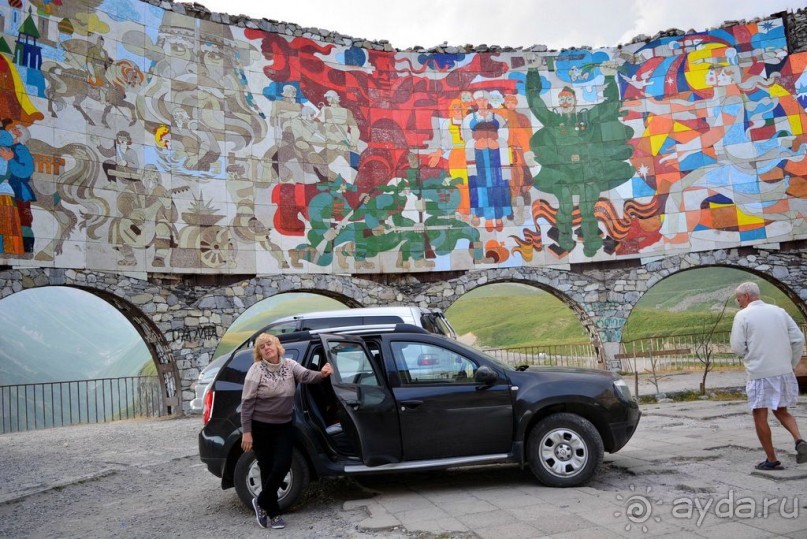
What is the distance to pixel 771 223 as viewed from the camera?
17.8 metres

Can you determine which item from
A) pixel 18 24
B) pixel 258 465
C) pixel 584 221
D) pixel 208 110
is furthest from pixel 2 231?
pixel 584 221

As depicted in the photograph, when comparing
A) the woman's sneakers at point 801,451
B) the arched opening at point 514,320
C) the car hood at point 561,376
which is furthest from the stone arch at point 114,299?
the arched opening at point 514,320

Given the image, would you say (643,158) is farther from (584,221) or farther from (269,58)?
(269,58)

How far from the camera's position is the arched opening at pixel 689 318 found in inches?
774

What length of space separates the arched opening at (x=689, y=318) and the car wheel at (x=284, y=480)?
13754 mm

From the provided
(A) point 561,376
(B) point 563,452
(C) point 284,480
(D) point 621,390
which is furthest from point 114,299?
(D) point 621,390

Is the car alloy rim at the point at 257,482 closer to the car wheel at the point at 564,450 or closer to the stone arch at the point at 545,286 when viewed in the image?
the car wheel at the point at 564,450

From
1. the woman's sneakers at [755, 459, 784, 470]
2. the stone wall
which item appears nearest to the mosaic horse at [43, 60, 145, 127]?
the stone wall

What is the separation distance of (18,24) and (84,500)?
11963mm

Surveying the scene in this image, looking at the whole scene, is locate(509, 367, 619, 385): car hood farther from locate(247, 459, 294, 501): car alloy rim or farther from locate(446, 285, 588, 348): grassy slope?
locate(446, 285, 588, 348): grassy slope

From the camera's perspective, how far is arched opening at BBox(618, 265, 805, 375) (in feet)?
64.5

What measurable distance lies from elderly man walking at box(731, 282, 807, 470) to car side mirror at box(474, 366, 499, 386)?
7.59ft

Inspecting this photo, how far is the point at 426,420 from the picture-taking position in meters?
5.48

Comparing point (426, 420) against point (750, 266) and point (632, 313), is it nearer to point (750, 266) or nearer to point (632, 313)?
point (750, 266)
